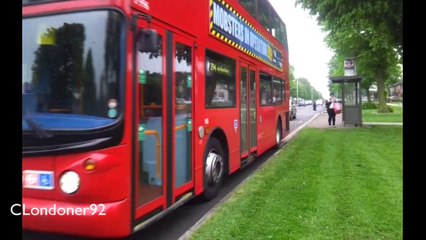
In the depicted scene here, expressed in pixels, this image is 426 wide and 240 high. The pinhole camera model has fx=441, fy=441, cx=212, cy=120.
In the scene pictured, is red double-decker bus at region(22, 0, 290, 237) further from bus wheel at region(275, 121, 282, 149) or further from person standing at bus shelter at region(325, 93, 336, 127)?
person standing at bus shelter at region(325, 93, 336, 127)

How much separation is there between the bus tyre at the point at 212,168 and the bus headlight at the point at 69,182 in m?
2.82

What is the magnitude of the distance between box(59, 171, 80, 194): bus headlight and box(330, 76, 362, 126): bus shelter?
19.5 m

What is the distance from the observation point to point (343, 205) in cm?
621

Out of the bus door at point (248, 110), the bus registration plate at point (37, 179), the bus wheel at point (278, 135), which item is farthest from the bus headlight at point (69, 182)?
the bus wheel at point (278, 135)

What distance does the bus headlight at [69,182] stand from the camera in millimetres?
3830

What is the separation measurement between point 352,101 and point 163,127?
1839cm

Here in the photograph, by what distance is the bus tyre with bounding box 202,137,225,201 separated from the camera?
660 cm

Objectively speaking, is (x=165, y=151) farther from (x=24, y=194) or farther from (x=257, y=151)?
(x=257, y=151)

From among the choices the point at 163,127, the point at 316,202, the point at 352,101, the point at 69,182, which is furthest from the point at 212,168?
the point at 352,101

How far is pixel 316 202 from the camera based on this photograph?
638 centimetres

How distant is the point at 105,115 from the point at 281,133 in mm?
10010

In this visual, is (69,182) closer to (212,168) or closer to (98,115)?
(98,115)

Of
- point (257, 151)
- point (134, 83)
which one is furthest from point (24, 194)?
point (257, 151)
